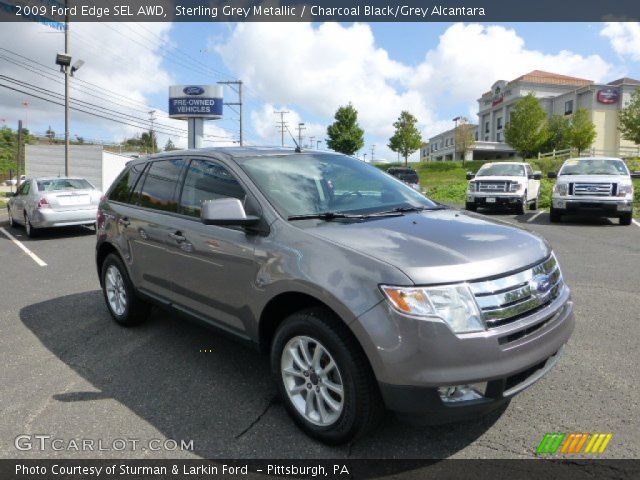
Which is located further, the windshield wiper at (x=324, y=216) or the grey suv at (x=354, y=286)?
the windshield wiper at (x=324, y=216)

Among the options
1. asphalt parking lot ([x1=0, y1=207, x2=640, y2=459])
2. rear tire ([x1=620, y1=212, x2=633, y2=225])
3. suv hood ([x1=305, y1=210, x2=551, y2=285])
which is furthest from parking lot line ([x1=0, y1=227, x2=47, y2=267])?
rear tire ([x1=620, y1=212, x2=633, y2=225])

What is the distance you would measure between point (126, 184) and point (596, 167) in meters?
12.8

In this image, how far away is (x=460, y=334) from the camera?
2.41m

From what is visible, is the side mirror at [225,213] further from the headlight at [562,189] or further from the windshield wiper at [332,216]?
the headlight at [562,189]

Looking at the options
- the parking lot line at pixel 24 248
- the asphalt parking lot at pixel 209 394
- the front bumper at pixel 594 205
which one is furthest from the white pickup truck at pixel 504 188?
the parking lot line at pixel 24 248

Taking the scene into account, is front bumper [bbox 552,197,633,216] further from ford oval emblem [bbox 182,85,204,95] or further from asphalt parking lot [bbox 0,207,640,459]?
ford oval emblem [bbox 182,85,204,95]

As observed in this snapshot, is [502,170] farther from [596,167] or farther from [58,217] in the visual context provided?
[58,217]

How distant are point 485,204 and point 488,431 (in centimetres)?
1349

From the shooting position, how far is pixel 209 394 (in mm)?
3508

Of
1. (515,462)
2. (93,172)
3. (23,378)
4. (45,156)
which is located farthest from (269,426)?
(45,156)

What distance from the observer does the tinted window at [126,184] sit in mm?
4945

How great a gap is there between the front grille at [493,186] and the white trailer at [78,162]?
1030 inches

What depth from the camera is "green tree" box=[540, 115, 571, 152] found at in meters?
55.8

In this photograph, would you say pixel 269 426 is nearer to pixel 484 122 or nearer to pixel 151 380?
pixel 151 380
